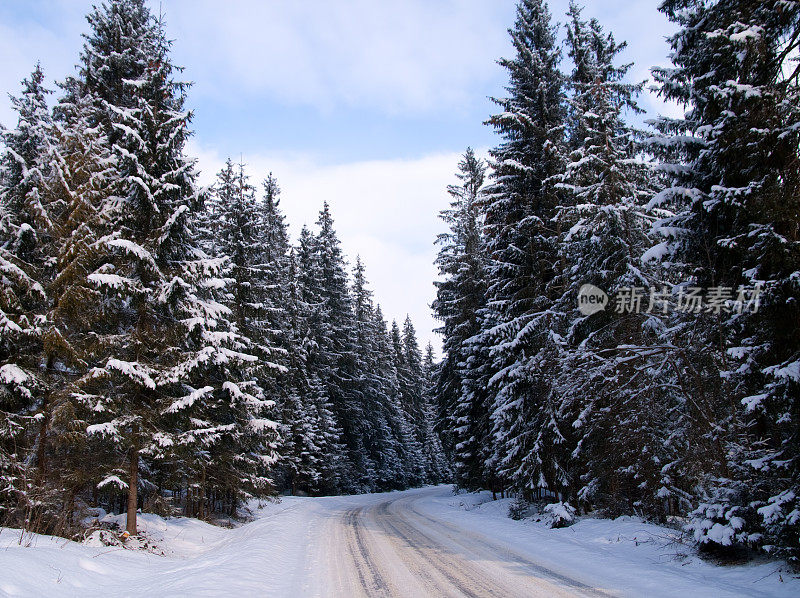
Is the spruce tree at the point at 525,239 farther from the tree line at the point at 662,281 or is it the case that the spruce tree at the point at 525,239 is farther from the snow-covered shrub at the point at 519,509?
the snow-covered shrub at the point at 519,509

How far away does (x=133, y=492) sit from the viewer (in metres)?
12.4

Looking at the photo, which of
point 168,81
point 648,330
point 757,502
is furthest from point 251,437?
point 757,502

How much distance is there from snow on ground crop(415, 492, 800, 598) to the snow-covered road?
0.03 m

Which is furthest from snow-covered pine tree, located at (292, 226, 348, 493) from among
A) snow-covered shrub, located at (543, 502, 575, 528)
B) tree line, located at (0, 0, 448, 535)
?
snow-covered shrub, located at (543, 502, 575, 528)

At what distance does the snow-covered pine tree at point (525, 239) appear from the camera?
54.9ft

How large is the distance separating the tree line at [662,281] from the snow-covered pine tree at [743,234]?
0.12 feet

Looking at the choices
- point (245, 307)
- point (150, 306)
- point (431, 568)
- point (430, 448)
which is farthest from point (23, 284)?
point (430, 448)

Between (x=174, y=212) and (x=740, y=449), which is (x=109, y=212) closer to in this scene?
(x=174, y=212)

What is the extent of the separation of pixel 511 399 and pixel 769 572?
411 inches

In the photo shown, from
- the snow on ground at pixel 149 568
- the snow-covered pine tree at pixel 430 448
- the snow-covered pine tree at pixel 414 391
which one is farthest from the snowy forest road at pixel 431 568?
the snow-covered pine tree at pixel 430 448

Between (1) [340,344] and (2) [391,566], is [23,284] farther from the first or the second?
(1) [340,344]

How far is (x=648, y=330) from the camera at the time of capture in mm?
13469

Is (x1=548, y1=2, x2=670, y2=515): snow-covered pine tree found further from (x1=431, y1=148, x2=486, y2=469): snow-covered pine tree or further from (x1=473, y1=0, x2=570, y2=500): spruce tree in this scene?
(x1=431, y1=148, x2=486, y2=469): snow-covered pine tree

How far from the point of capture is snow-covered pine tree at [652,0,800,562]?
24.9ft
